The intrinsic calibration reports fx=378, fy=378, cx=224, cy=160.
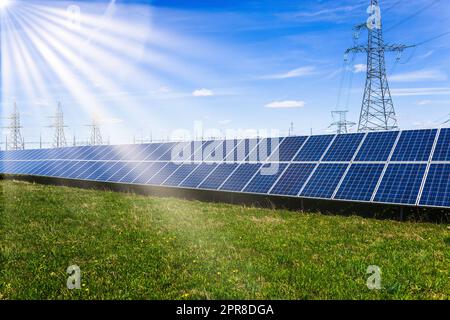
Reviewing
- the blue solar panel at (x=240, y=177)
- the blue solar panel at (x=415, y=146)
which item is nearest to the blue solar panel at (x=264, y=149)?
the blue solar panel at (x=240, y=177)

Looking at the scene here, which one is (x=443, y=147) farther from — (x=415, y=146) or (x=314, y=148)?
(x=314, y=148)

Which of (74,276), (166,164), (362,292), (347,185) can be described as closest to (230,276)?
(362,292)

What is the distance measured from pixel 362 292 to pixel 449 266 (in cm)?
332

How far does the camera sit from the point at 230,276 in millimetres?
9297

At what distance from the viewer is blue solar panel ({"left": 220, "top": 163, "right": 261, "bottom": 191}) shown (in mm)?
21797

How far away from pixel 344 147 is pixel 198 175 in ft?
30.4

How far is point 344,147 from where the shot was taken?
2144cm

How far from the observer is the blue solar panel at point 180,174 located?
81.3 ft

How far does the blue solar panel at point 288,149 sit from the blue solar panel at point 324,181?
2635 millimetres

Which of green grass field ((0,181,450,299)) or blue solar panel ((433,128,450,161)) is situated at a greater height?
blue solar panel ((433,128,450,161))
